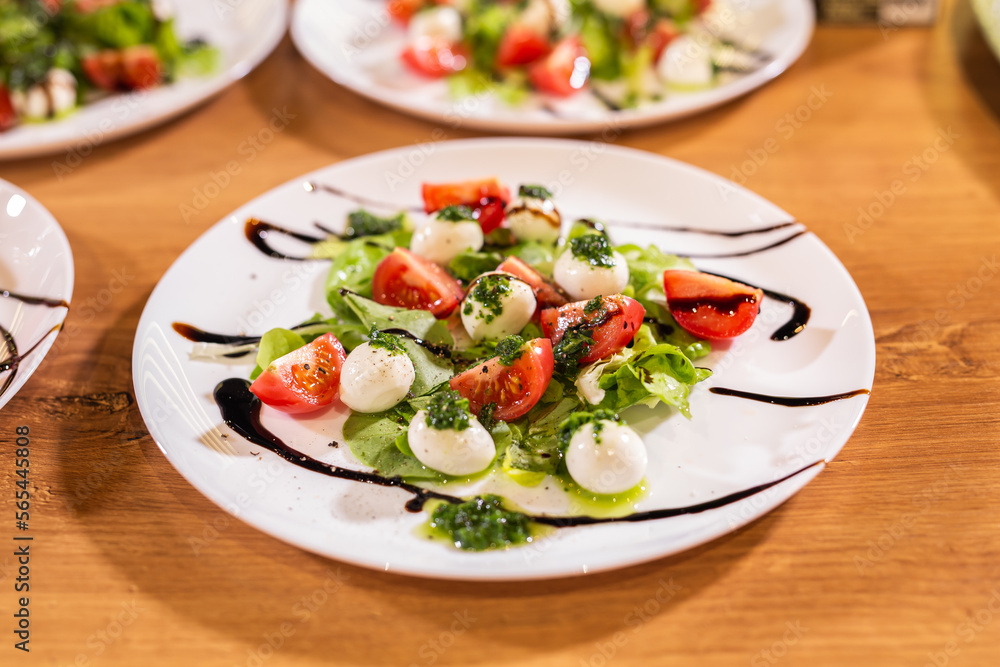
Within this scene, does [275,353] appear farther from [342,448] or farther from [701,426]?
[701,426]

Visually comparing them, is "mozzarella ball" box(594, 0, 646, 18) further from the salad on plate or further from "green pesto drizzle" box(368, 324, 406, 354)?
"green pesto drizzle" box(368, 324, 406, 354)

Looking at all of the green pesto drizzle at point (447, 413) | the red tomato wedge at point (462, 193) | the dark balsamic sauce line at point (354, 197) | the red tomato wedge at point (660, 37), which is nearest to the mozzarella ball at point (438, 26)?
the red tomato wedge at point (660, 37)

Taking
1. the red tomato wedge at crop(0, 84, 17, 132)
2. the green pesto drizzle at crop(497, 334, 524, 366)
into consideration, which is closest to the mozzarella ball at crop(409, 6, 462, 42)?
the red tomato wedge at crop(0, 84, 17, 132)

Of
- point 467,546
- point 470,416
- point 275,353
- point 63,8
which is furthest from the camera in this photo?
point 63,8

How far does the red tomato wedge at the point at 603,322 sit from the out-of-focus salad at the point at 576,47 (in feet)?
4.19

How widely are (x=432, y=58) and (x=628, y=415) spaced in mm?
1839

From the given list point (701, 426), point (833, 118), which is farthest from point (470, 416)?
point (833, 118)

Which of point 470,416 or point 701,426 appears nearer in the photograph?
point 470,416

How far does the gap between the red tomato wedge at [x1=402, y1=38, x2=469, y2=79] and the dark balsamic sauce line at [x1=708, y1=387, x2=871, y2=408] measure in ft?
5.93

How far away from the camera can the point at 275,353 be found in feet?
5.72

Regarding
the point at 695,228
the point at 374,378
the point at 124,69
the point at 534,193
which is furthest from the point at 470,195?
the point at 124,69

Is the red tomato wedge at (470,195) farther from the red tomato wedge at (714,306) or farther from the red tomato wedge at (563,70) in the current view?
the red tomato wedge at (563,70)

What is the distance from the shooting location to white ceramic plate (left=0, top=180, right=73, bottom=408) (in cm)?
170

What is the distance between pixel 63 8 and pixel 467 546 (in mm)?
2884
